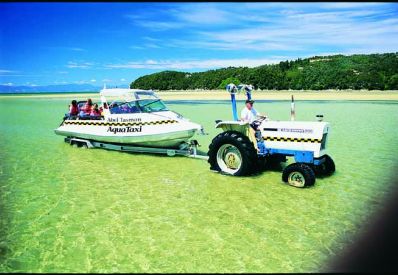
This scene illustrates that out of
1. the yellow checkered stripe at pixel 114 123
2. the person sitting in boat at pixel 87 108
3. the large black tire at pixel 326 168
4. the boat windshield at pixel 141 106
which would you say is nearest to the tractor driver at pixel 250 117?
the large black tire at pixel 326 168

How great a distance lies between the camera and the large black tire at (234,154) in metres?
8.53

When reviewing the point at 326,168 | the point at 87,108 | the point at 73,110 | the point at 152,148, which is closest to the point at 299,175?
the point at 326,168

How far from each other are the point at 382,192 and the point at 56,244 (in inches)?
250

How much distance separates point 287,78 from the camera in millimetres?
63562

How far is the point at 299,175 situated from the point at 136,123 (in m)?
5.87

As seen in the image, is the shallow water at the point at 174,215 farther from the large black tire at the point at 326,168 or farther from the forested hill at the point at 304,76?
the forested hill at the point at 304,76

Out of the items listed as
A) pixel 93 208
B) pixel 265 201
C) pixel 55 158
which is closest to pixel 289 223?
pixel 265 201

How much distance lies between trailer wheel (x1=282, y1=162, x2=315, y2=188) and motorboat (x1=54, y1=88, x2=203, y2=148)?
3771mm

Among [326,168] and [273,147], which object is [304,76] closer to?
[326,168]

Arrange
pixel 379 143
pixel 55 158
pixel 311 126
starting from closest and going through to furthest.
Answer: pixel 311 126
pixel 55 158
pixel 379 143

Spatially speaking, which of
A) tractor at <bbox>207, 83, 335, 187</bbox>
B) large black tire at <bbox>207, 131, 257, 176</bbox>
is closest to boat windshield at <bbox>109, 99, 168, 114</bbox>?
tractor at <bbox>207, 83, 335, 187</bbox>

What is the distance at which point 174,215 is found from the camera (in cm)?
638

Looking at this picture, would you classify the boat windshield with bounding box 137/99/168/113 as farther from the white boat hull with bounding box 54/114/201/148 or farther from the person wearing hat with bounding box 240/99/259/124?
the person wearing hat with bounding box 240/99/259/124

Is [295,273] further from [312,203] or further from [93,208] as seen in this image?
[93,208]
